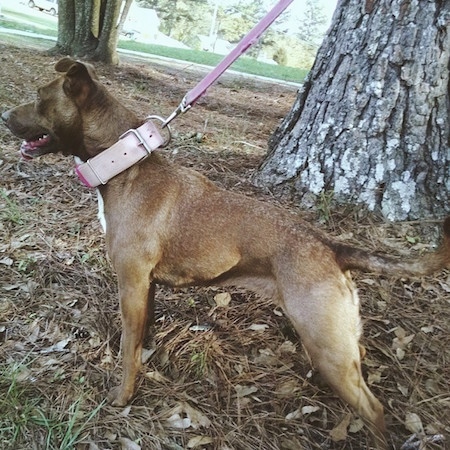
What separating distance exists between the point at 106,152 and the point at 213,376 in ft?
5.24

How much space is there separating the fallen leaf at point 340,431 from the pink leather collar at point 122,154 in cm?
199

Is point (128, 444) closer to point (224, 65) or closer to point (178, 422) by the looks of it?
point (178, 422)

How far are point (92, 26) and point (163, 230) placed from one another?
11096 millimetres

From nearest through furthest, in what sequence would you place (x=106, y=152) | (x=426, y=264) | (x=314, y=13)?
1. (x=426, y=264)
2. (x=106, y=152)
3. (x=314, y=13)

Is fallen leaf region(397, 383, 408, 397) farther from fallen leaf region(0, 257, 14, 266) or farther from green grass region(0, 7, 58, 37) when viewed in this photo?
green grass region(0, 7, 58, 37)

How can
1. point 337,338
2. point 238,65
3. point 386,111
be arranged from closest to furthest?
point 337,338
point 386,111
point 238,65

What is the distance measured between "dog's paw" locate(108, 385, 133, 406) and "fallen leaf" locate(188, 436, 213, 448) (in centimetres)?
50

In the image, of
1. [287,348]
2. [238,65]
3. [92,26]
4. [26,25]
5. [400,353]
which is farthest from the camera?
[26,25]

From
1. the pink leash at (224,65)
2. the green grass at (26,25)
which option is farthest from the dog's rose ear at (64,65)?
the green grass at (26,25)

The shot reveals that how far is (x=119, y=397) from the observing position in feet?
9.66

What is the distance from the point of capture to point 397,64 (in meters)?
4.16

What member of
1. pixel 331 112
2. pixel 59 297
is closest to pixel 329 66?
pixel 331 112

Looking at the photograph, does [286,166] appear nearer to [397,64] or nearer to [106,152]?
[397,64]

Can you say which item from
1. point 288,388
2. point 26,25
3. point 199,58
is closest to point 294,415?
point 288,388
